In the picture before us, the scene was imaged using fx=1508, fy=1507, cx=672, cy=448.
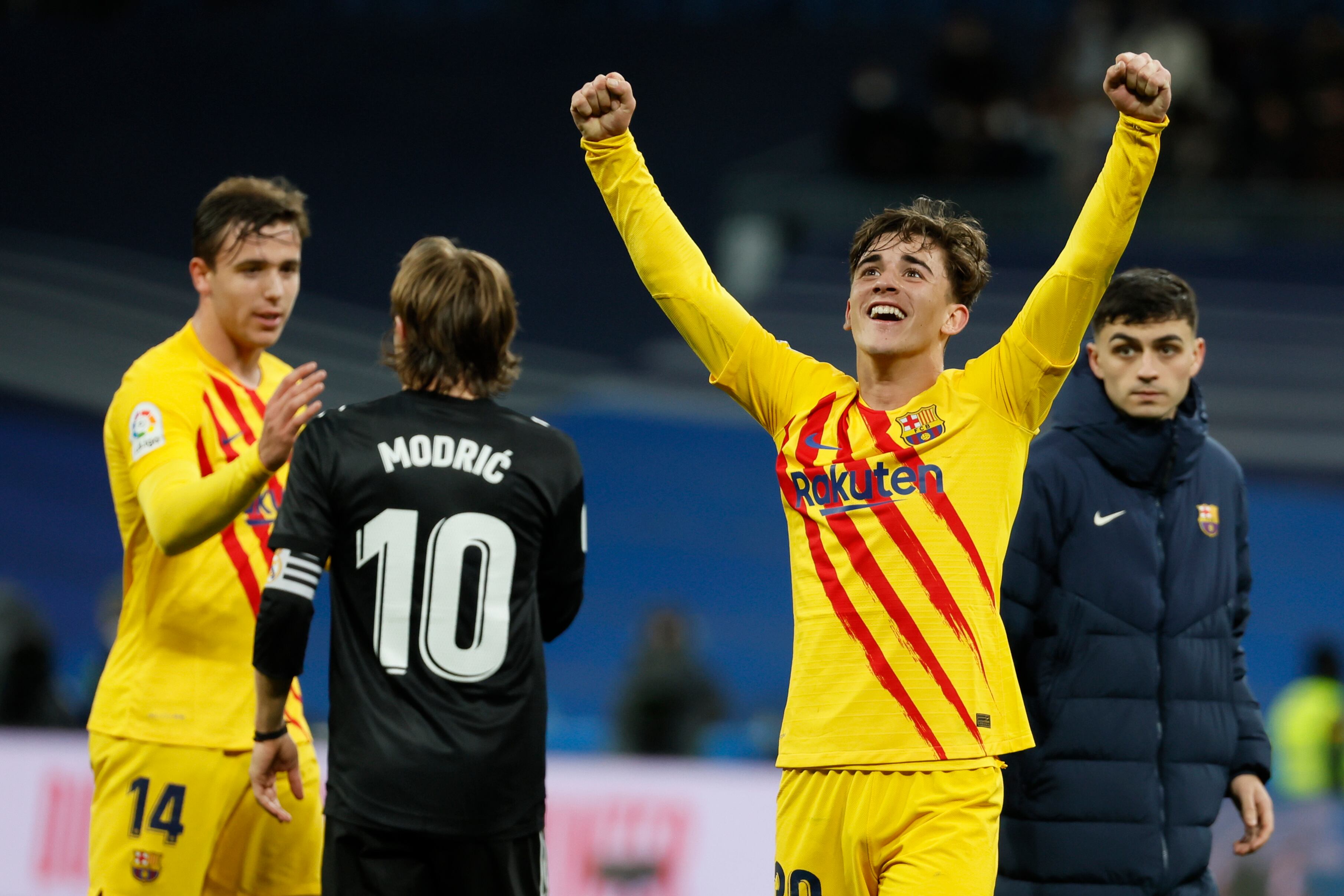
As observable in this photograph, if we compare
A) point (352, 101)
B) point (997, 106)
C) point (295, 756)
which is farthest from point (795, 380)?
point (352, 101)

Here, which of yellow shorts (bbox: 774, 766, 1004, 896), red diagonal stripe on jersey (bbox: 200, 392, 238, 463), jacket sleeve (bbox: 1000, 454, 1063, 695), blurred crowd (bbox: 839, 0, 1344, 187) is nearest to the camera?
yellow shorts (bbox: 774, 766, 1004, 896)

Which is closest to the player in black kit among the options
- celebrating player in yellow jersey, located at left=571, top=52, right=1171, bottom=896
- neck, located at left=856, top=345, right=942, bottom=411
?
celebrating player in yellow jersey, located at left=571, top=52, right=1171, bottom=896

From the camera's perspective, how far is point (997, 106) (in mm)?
13398

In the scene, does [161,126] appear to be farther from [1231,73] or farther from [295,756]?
[295,756]

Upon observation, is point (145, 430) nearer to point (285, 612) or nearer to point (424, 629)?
point (285, 612)

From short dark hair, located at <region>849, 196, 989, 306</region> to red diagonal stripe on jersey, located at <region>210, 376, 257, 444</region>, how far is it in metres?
1.82

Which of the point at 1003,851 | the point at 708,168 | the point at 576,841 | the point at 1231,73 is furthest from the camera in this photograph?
the point at 708,168

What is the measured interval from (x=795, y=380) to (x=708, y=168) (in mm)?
Answer: 11818

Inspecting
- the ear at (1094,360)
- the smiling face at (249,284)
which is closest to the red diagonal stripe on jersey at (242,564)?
the smiling face at (249,284)

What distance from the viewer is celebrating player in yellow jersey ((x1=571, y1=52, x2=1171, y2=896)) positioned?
345 centimetres

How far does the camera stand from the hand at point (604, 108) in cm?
383

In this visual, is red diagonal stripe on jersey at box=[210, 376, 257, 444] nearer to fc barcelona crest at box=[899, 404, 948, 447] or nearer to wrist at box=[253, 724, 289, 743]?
wrist at box=[253, 724, 289, 743]

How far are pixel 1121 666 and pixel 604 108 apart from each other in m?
2.07

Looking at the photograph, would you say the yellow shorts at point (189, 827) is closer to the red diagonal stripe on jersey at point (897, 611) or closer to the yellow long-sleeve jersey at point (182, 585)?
the yellow long-sleeve jersey at point (182, 585)
